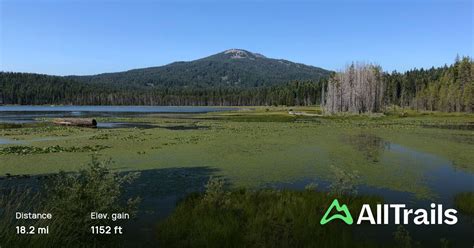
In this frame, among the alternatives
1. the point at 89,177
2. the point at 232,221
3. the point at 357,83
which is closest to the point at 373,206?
the point at 232,221

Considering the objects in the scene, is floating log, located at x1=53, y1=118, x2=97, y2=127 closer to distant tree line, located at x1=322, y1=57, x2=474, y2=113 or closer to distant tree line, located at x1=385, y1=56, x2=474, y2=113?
distant tree line, located at x1=322, y1=57, x2=474, y2=113

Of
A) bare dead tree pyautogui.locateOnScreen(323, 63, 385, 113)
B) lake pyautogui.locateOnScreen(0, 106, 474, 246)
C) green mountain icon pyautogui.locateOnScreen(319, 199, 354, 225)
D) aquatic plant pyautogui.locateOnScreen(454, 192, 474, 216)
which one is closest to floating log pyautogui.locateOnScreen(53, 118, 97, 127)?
lake pyautogui.locateOnScreen(0, 106, 474, 246)

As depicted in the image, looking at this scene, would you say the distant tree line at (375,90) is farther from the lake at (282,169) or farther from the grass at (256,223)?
the grass at (256,223)

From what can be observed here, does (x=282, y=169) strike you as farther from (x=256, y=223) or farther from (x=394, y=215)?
(x=256, y=223)

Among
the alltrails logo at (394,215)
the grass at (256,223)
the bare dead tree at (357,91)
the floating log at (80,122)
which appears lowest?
the alltrails logo at (394,215)

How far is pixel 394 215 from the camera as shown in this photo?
12.2 metres

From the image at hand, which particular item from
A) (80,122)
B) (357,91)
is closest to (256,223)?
(80,122)

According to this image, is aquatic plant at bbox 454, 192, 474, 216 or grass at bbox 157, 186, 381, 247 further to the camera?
aquatic plant at bbox 454, 192, 474, 216

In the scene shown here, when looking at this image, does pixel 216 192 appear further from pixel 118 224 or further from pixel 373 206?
pixel 373 206

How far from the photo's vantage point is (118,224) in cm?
1071

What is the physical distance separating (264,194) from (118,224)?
5217 millimetres

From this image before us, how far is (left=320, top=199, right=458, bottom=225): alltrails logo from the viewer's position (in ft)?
37.8

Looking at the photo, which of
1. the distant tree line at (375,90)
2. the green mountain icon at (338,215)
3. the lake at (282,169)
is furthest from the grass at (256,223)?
the distant tree line at (375,90)

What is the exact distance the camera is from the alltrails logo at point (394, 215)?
11.5 metres
